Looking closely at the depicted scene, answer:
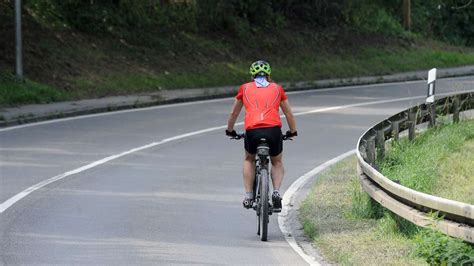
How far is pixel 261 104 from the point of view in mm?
12859

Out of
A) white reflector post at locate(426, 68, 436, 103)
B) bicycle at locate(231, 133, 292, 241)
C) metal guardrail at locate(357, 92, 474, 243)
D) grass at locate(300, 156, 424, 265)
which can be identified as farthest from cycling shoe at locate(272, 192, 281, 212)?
white reflector post at locate(426, 68, 436, 103)

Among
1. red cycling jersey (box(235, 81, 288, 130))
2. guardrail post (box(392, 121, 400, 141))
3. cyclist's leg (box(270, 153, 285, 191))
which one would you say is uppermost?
red cycling jersey (box(235, 81, 288, 130))

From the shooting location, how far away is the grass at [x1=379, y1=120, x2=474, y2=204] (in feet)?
50.9

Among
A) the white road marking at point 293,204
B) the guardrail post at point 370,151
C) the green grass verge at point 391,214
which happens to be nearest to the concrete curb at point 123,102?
the white road marking at point 293,204

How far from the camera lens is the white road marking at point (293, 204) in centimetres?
1184

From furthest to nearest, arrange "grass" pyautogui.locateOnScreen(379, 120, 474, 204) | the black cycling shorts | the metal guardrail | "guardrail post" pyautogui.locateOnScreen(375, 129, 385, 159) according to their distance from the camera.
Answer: "guardrail post" pyautogui.locateOnScreen(375, 129, 385, 159) → "grass" pyautogui.locateOnScreen(379, 120, 474, 204) → the black cycling shorts → the metal guardrail

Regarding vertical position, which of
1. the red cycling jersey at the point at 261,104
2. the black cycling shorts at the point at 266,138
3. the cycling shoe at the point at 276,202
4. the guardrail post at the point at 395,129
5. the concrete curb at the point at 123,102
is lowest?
the concrete curb at the point at 123,102

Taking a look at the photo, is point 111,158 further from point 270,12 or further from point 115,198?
point 270,12

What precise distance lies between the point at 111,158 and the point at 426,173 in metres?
5.74

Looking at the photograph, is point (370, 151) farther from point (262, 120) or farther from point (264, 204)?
point (264, 204)

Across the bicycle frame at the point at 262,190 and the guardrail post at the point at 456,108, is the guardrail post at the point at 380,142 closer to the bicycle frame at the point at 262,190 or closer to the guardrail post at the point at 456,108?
the bicycle frame at the point at 262,190

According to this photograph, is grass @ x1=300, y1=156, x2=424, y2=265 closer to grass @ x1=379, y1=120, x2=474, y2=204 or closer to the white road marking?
the white road marking

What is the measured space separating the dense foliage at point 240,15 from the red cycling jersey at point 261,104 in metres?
21.2

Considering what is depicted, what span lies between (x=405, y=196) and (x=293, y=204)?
4.08m
